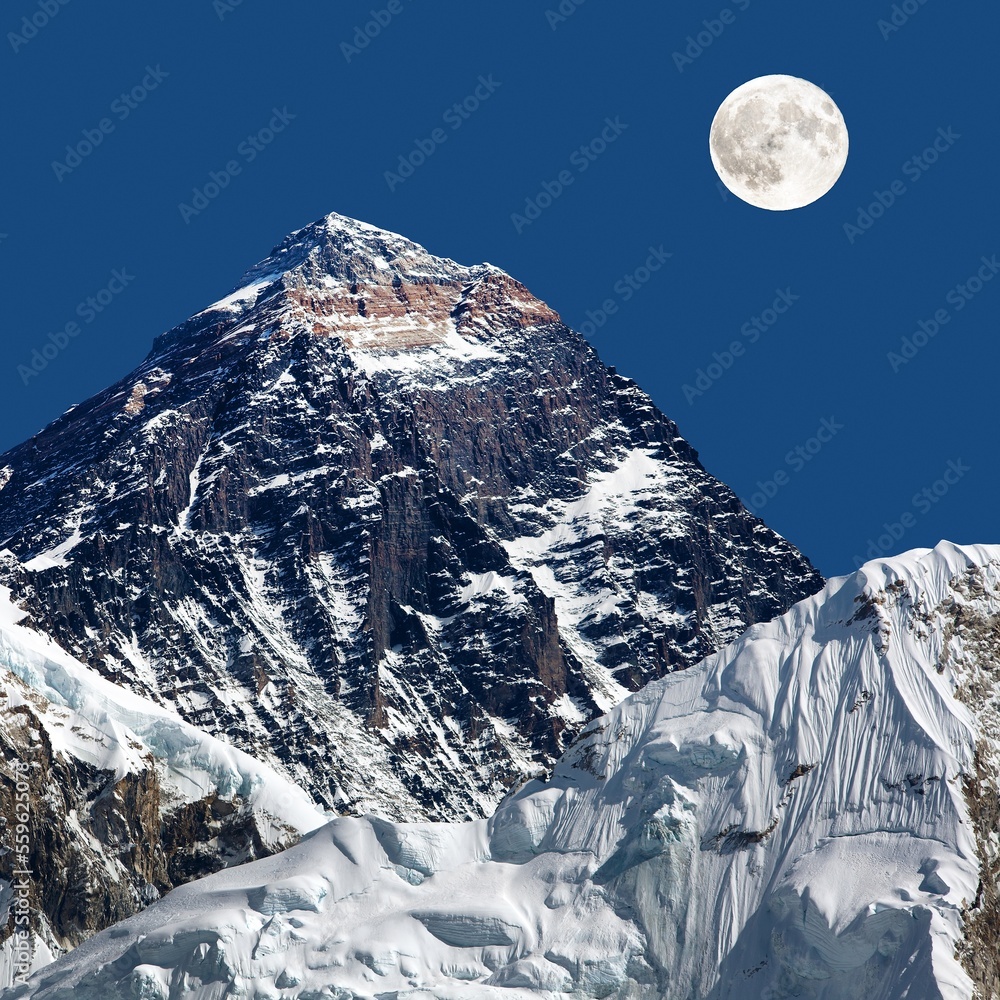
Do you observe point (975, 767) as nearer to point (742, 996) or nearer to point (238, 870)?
point (742, 996)

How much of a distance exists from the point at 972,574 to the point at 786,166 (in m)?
25.7

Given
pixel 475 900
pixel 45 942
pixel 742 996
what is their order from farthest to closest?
pixel 45 942 → pixel 475 900 → pixel 742 996

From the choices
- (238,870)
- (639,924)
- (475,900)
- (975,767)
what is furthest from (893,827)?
(238,870)

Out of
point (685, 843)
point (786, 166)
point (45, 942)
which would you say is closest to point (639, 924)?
point (685, 843)

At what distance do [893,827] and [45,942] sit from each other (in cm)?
8929

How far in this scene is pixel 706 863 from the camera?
135 metres

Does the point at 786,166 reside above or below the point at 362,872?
above

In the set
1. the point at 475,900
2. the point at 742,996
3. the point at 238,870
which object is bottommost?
the point at 742,996

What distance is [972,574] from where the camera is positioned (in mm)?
142000

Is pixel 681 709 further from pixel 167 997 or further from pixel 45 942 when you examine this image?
pixel 45 942

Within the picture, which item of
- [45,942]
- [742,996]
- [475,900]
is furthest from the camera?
[45,942]

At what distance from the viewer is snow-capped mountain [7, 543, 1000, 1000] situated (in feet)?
412

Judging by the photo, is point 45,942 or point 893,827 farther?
point 45,942

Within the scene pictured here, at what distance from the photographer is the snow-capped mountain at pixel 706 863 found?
412 ft
